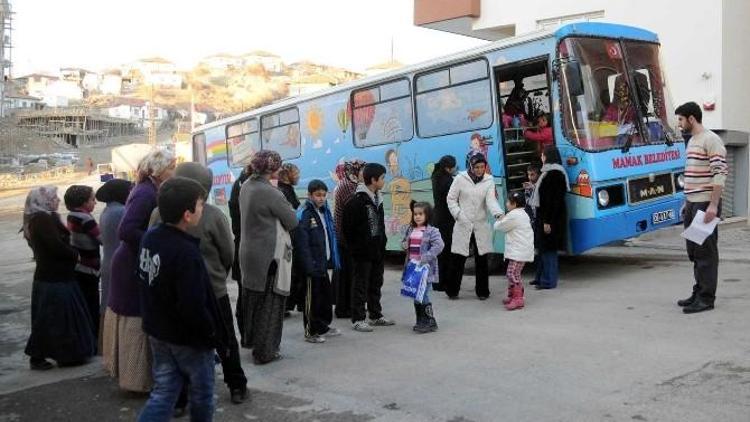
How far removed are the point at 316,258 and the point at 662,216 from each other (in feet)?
16.7

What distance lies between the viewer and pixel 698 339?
571 cm

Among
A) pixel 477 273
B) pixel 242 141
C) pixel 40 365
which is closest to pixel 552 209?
pixel 477 273

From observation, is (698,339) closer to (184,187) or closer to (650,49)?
(184,187)

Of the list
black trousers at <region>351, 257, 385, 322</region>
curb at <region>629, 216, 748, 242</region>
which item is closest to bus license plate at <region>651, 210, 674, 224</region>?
curb at <region>629, 216, 748, 242</region>

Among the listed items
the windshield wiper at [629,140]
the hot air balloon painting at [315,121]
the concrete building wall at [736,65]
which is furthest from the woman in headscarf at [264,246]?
the concrete building wall at [736,65]

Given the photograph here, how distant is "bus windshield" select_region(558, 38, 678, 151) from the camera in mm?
8609

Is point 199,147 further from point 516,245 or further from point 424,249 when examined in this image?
point 424,249

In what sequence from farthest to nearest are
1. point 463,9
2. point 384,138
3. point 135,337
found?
point 463,9 < point 384,138 < point 135,337

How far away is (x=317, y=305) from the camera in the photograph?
257 inches

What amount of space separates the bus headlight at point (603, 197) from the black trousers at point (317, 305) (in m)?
Result: 3.75

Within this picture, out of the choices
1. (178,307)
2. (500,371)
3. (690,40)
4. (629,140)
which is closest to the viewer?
(178,307)

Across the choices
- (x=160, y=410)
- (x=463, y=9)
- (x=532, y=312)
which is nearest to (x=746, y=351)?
(x=532, y=312)

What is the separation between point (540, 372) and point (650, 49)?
603 centimetres

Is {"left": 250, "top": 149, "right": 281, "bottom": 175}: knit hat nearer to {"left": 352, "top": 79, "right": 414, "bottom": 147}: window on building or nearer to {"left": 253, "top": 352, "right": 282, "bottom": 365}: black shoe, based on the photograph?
{"left": 253, "top": 352, "right": 282, "bottom": 365}: black shoe
